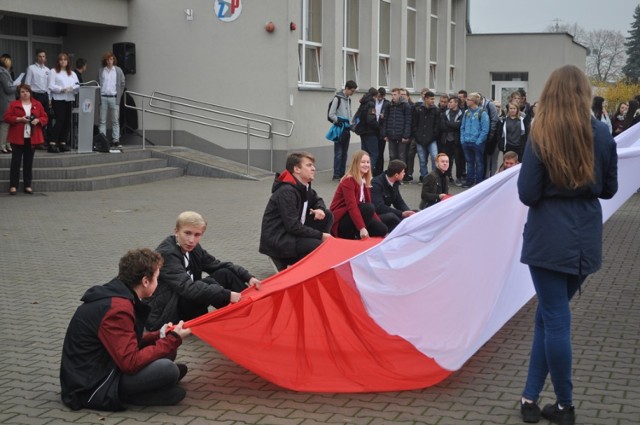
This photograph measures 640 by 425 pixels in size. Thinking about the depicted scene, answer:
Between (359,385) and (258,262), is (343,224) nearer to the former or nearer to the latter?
(258,262)

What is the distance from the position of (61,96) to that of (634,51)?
66906mm

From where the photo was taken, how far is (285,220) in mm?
9125

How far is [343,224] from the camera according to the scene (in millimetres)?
10672

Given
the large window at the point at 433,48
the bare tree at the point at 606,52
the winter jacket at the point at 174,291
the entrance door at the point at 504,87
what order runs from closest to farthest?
the winter jacket at the point at 174,291, the large window at the point at 433,48, the entrance door at the point at 504,87, the bare tree at the point at 606,52

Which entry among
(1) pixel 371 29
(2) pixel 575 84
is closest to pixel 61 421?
(2) pixel 575 84

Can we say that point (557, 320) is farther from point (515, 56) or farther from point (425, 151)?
point (515, 56)

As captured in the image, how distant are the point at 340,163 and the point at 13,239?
392 inches

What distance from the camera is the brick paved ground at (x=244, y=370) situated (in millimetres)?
5898

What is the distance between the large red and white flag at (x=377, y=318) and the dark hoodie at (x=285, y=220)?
8.42 ft

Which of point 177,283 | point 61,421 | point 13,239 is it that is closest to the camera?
point 61,421

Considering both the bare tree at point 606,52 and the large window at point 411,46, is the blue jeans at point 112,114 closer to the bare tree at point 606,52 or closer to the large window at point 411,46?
the large window at point 411,46

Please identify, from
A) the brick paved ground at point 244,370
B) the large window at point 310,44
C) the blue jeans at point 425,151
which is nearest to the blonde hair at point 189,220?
the brick paved ground at point 244,370

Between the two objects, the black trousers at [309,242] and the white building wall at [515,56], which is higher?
the white building wall at [515,56]

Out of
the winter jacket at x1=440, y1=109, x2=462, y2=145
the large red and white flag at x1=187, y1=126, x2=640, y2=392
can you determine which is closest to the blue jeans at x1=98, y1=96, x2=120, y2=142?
the winter jacket at x1=440, y1=109, x2=462, y2=145
